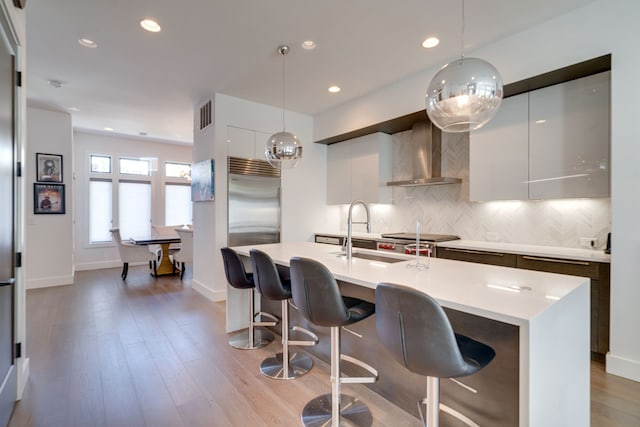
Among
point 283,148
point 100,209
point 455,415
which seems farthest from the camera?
point 100,209

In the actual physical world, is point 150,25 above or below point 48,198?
above

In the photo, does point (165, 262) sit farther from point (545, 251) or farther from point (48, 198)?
point (545, 251)

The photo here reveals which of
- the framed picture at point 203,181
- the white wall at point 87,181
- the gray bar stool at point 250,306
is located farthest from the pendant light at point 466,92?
the white wall at point 87,181

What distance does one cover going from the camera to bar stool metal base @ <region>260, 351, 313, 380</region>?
2467 mm

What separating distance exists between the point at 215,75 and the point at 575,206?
14.0 ft

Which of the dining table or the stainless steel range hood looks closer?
the stainless steel range hood

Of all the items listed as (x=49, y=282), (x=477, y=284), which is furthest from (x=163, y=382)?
(x=49, y=282)

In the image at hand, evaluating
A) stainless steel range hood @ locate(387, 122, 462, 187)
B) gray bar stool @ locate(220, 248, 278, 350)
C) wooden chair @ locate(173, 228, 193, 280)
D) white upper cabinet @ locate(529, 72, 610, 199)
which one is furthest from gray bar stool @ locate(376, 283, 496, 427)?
wooden chair @ locate(173, 228, 193, 280)

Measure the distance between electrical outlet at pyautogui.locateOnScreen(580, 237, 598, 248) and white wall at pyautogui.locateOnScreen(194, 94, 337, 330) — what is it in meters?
3.57

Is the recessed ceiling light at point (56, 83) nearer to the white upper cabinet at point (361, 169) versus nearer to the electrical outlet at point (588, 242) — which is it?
the white upper cabinet at point (361, 169)

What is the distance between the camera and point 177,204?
8.03 m

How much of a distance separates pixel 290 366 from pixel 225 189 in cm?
279

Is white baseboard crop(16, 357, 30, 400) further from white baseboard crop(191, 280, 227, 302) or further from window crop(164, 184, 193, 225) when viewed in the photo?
window crop(164, 184, 193, 225)

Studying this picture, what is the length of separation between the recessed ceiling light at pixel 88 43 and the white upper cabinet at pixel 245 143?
1.77 m
